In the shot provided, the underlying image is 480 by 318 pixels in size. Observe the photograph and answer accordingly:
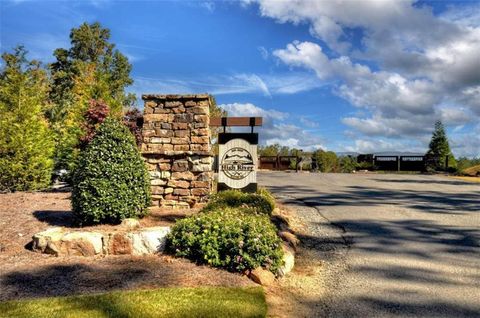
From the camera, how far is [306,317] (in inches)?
188

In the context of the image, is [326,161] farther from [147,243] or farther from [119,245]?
[119,245]

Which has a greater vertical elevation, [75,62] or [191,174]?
[75,62]

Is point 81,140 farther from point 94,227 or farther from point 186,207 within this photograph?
point 94,227

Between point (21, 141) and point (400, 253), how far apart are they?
40.7 ft

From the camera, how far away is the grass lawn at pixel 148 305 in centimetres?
433

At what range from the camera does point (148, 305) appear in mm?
4512

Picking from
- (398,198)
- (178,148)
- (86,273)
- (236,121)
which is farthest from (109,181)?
(398,198)

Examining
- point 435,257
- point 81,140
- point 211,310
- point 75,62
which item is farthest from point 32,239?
point 75,62

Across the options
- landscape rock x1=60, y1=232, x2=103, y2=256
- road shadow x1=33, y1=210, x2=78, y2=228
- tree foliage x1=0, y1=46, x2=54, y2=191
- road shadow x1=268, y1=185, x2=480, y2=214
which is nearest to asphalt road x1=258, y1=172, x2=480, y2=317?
road shadow x1=268, y1=185, x2=480, y2=214

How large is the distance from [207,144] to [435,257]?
20.1 ft

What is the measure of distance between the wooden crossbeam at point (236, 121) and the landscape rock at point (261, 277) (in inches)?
251

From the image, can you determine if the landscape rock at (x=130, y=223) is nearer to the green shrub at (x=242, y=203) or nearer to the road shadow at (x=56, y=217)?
the road shadow at (x=56, y=217)

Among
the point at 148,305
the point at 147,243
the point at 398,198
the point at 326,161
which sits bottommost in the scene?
the point at 148,305

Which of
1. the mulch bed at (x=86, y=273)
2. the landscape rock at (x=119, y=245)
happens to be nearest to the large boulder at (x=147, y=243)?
the landscape rock at (x=119, y=245)
